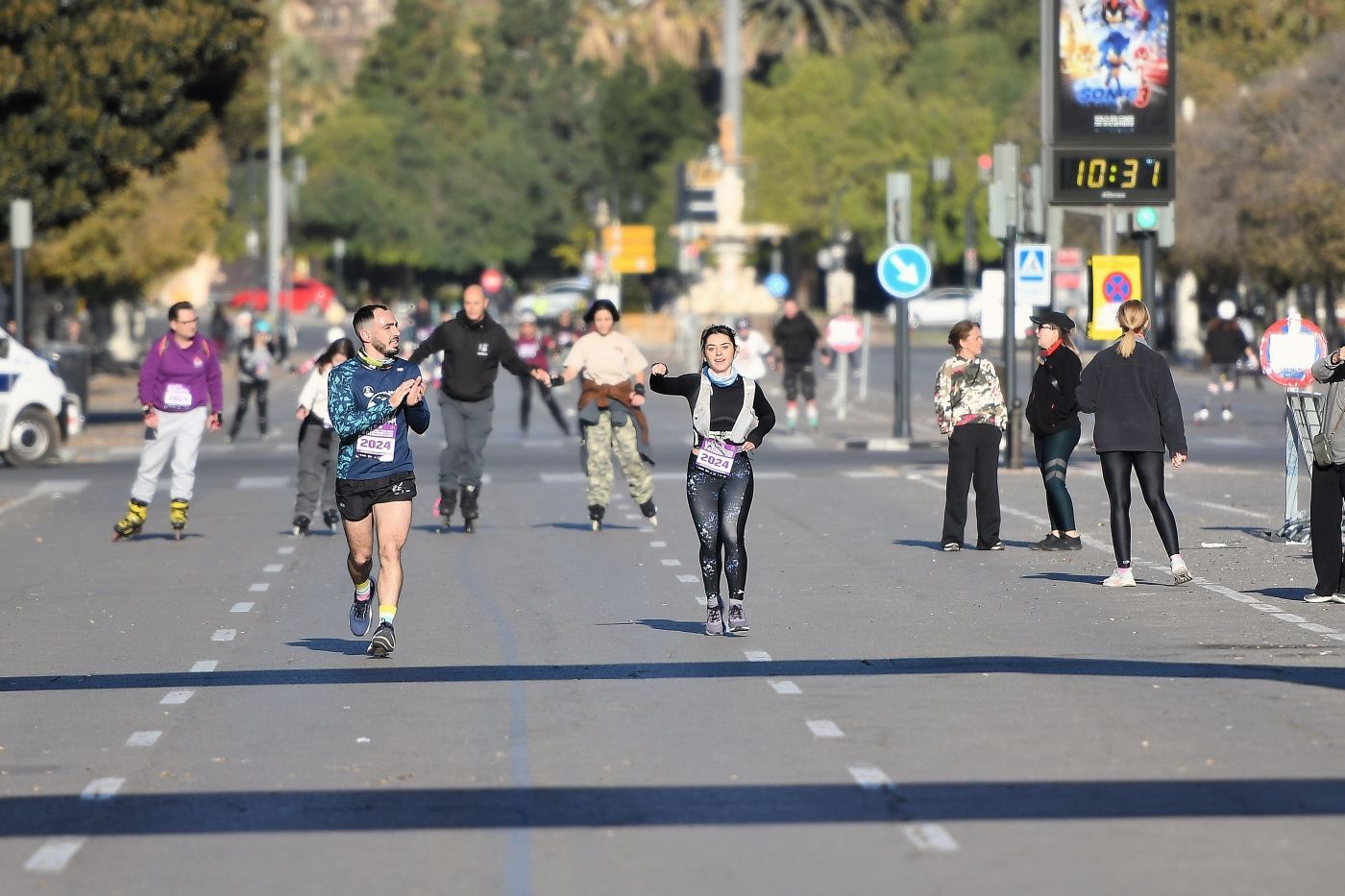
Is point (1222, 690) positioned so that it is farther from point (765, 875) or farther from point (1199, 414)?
point (1199, 414)

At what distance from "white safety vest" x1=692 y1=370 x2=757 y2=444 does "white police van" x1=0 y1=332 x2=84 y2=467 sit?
18021mm

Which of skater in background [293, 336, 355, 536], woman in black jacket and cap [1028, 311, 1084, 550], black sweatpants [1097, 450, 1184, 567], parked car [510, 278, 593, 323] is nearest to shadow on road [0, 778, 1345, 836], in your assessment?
black sweatpants [1097, 450, 1184, 567]

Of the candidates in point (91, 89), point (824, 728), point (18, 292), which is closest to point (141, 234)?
point (91, 89)

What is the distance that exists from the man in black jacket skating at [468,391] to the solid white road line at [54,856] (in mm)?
12166

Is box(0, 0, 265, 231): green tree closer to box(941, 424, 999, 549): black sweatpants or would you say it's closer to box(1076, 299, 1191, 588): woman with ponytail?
box(941, 424, 999, 549): black sweatpants

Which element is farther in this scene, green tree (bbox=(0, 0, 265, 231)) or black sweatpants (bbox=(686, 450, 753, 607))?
green tree (bbox=(0, 0, 265, 231))

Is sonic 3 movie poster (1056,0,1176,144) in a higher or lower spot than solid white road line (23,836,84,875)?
higher

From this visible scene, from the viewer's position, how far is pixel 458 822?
8008 mm

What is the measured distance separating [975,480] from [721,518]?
5.41 m

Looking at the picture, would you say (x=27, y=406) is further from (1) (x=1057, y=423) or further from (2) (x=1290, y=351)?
(2) (x=1290, y=351)

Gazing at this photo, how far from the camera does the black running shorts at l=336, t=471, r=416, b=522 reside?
12258mm

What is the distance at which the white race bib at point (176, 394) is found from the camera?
1928cm

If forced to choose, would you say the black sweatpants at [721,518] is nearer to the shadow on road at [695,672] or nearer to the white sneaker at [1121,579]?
the shadow on road at [695,672]

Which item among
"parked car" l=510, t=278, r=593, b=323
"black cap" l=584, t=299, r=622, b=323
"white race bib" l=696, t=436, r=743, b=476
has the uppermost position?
"parked car" l=510, t=278, r=593, b=323
